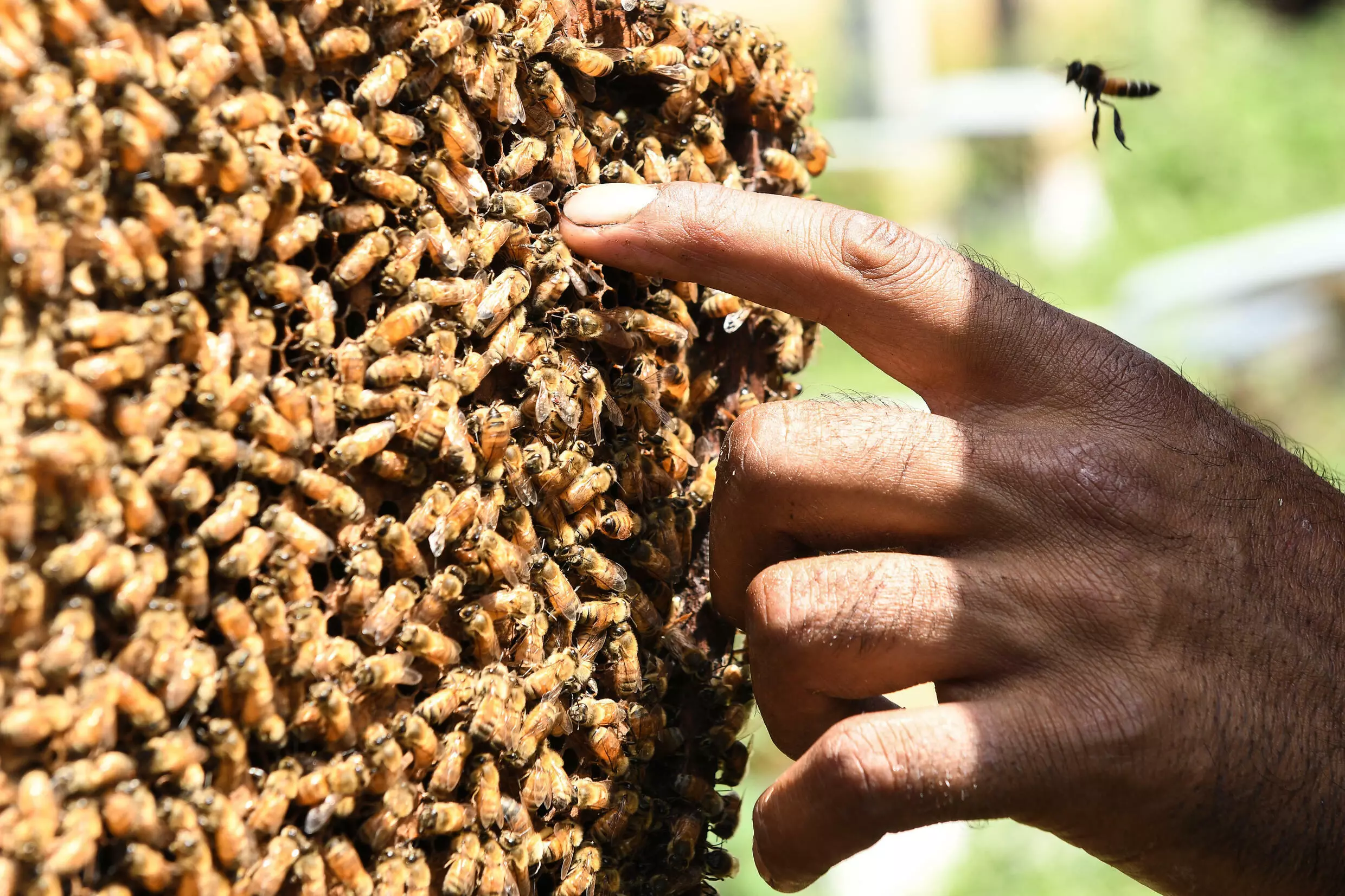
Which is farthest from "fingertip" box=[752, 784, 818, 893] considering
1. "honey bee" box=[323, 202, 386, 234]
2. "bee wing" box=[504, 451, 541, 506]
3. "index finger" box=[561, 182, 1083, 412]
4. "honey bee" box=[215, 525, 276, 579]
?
"honey bee" box=[323, 202, 386, 234]

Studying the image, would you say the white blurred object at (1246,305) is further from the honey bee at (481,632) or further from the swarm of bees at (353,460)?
the honey bee at (481,632)

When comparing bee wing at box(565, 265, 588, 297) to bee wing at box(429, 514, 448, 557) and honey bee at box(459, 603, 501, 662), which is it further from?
honey bee at box(459, 603, 501, 662)

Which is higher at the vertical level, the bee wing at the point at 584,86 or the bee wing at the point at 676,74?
the bee wing at the point at 676,74

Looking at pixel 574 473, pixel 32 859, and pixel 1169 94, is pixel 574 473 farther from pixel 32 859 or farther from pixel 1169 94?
pixel 1169 94

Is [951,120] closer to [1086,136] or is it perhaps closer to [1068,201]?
[1068,201]

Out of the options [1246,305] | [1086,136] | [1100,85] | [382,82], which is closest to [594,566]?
[382,82]

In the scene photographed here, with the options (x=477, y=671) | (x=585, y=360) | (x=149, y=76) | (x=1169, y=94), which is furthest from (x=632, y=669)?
(x=1169, y=94)

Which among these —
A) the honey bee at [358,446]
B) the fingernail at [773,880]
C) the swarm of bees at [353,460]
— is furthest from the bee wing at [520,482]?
the fingernail at [773,880]
